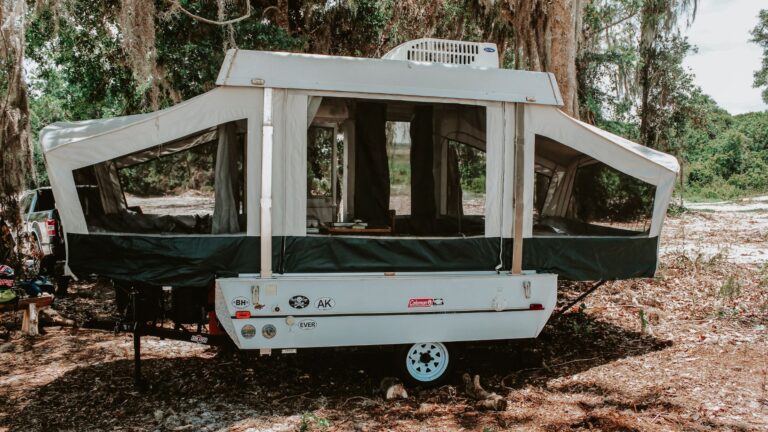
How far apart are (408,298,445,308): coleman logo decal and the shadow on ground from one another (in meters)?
0.56

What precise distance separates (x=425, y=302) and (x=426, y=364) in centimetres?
62

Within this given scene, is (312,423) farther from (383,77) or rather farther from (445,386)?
(383,77)

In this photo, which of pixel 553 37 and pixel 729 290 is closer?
pixel 729 290

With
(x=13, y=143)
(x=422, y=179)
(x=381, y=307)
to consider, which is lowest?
(x=381, y=307)

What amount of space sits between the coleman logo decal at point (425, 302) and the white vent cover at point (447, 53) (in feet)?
6.90

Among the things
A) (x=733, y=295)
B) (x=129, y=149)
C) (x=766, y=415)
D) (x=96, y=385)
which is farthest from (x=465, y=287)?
(x=733, y=295)

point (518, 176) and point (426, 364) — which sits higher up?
point (518, 176)

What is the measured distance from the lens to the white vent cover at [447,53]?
5383mm

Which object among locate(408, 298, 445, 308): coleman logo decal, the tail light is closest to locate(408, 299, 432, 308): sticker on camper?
locate(408, 298, 445, 308): coleman logo decal

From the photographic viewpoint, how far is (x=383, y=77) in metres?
4.90

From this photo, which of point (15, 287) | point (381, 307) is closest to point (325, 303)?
point (381, 307)

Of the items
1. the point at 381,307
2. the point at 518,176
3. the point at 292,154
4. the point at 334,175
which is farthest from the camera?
the point at 334,175

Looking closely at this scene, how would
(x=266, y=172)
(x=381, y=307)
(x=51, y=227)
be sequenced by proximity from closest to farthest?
(x=266, y=172) < (x=381, y=307) < (x=51, y=227)

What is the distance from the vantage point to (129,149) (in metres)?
4.67
